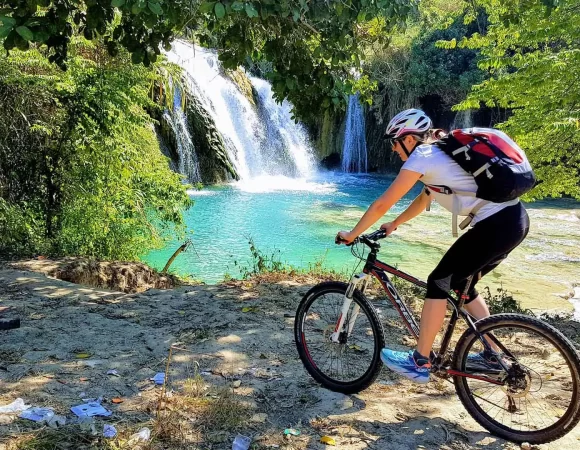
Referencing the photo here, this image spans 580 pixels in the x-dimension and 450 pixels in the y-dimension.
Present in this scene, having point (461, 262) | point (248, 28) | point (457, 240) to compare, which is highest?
point (248, 28)

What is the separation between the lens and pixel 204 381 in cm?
376

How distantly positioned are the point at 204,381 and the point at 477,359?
184cm

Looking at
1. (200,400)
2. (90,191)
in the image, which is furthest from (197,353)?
(90,191)

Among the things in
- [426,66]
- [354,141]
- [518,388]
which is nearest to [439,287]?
[518,388]

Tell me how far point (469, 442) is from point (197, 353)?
2.13 metres

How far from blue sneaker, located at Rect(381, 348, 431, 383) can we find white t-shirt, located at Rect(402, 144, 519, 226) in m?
0.95

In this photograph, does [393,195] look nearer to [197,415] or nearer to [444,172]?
[444,172]

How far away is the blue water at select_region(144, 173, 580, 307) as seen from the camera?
11.0 m

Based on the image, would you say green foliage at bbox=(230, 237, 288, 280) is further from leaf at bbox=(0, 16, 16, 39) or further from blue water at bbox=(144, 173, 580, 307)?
leaf at bbox=(0, 16, 16, 39)

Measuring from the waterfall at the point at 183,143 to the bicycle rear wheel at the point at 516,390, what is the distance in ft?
50.8

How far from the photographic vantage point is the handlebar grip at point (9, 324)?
4472 millimetres

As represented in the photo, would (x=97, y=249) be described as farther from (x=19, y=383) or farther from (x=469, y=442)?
(x=469, y=442)

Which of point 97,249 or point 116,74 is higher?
point 116,74

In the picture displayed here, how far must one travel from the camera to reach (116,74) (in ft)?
24.8
